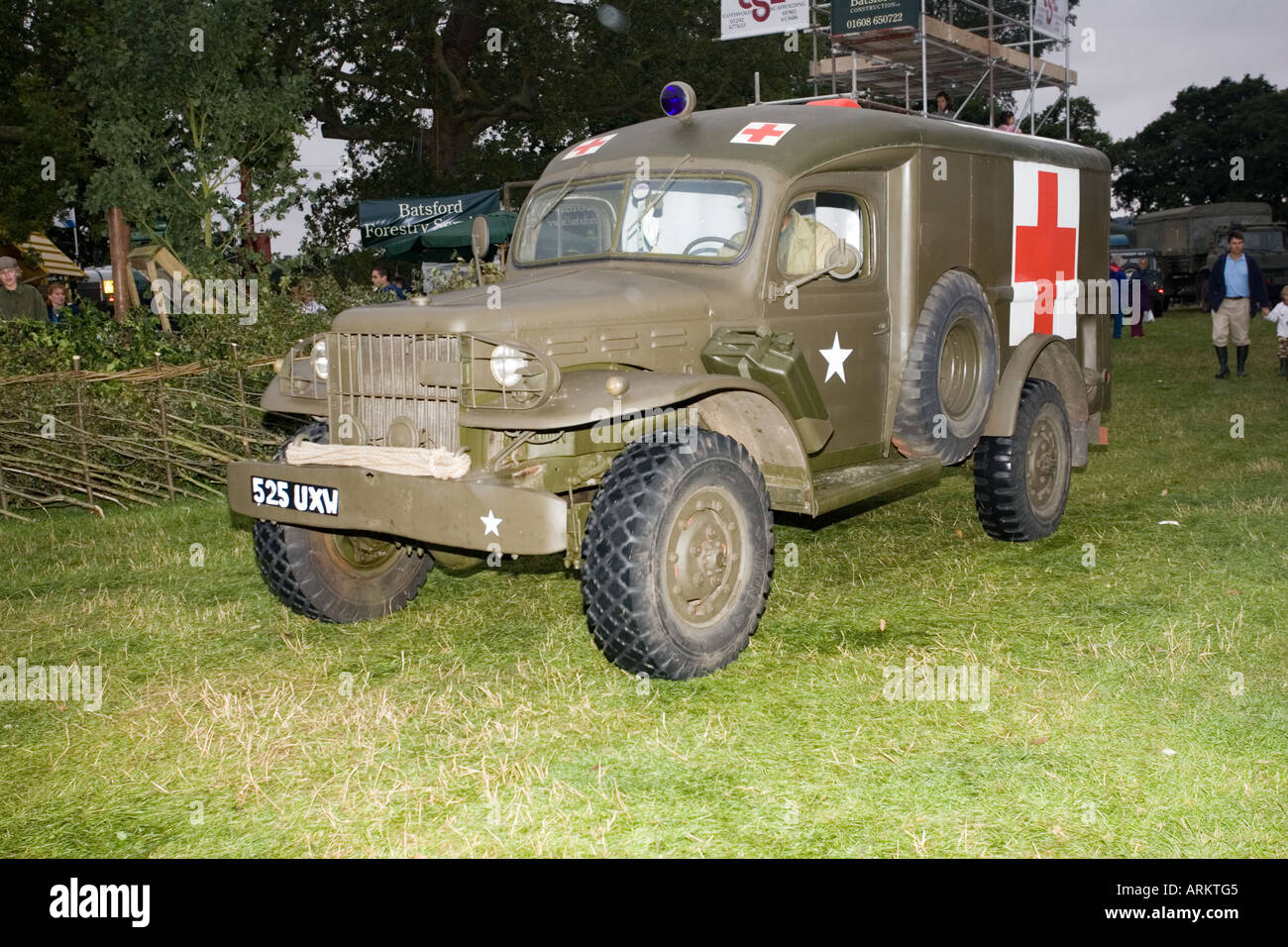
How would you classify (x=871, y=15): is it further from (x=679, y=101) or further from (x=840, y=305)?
(x=840, y=305)

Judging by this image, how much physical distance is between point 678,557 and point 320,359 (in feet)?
6.02

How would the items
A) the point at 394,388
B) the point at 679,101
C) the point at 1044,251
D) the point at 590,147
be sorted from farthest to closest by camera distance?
the point at 1044,251
the point at 590,147
the point at 679,101
the point at 394,388

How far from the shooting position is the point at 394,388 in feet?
16.7

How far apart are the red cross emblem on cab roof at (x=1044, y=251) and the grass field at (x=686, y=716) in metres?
1.40

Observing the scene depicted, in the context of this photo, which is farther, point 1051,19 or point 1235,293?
point 1235,293

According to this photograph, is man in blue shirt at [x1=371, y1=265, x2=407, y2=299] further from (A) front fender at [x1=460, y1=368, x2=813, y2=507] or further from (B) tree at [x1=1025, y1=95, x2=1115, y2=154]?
(B) tree at [x1=1025, y1=95, x2=1115, y2=154]

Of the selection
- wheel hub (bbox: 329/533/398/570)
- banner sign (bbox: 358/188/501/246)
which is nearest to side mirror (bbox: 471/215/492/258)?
wheel hub (bbox: 329/533/398/570)

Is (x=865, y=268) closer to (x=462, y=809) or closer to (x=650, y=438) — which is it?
(x=650, y=438)

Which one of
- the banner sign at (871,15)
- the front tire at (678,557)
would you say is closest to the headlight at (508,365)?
the front tire at (678,557)

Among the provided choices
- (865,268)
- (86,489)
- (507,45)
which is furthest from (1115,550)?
(507,45)

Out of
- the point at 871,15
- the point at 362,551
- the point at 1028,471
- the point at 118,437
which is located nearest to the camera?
the point at 362,551

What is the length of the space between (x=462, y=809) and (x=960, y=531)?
4751 mm

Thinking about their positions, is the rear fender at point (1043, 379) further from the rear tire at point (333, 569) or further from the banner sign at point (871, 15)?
the banner sign at point (871, 15)

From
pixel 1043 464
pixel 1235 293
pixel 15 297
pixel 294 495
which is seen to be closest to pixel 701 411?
pixel 294 495
